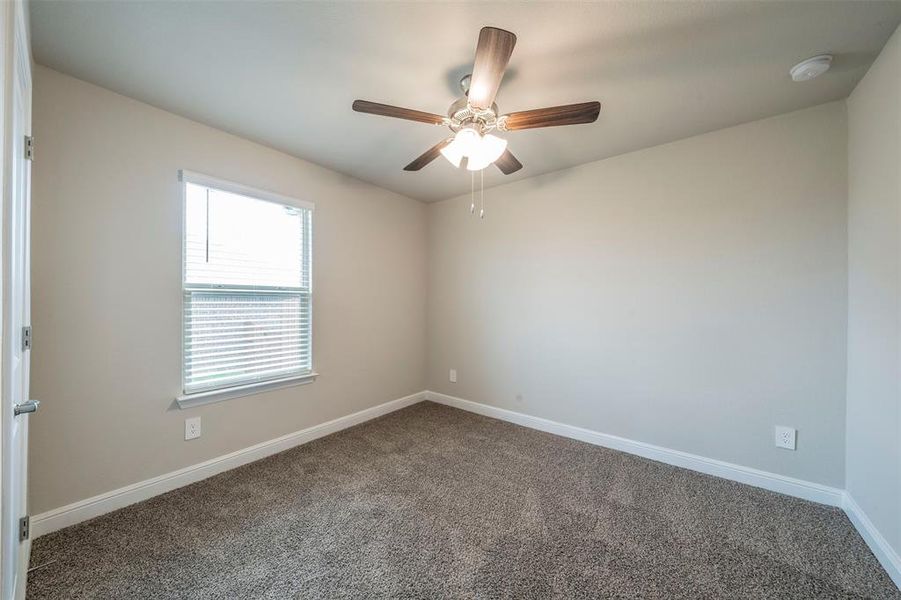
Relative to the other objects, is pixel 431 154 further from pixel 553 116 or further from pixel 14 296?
pixel 14 296

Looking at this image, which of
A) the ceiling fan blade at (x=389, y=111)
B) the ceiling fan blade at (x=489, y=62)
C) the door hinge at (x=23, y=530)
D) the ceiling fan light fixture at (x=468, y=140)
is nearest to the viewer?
the ceiling fan blade at (x=489, y=62)

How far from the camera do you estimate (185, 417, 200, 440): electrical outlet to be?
7.43ft

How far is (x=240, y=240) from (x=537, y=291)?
2.49 metres

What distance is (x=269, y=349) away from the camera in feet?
8.86

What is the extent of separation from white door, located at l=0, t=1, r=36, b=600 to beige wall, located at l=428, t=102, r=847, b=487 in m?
2.72

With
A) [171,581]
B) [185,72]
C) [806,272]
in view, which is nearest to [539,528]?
[171,581]

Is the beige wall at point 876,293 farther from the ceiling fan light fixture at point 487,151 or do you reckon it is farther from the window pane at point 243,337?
the window pane at point 243,337

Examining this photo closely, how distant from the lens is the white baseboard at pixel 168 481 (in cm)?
179

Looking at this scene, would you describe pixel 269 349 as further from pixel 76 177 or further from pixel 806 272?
pixel 806 272

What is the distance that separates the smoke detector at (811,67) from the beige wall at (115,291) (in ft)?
10.4

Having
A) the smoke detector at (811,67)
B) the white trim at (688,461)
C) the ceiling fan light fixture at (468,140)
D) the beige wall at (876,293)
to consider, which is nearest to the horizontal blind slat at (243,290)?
the ceiling fan light fixture at (468,140)

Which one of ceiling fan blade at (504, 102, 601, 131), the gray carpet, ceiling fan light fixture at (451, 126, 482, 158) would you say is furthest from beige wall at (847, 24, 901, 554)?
ceiling fan light fixture at (451, 126, 482, 158)

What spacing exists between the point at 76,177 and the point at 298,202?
1.24 metres

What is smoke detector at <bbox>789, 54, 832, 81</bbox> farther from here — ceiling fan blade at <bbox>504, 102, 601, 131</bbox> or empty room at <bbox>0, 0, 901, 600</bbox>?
ceiling fan blade at <bbox>504, 102, 601, 131</bbox>
